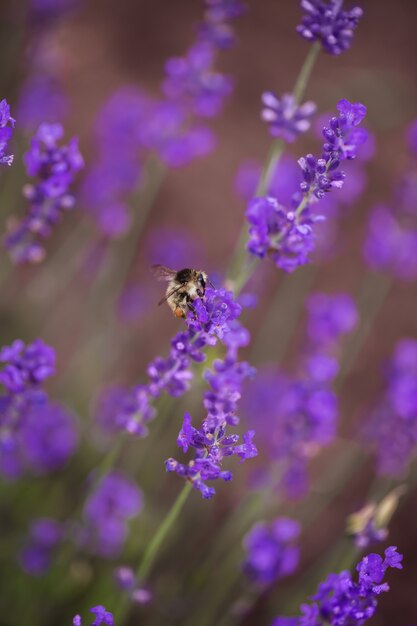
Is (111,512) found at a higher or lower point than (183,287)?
higher

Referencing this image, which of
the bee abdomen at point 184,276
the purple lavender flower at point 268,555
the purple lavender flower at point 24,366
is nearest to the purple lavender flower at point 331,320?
the purple lavender flower at point 268,555

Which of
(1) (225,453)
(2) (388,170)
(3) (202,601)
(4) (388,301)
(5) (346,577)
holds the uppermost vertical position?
(2) (388,170)

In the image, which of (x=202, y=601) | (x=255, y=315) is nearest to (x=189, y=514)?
(x=202, y=601)

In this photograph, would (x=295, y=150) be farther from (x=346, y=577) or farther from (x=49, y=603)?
(x=346, y=577)

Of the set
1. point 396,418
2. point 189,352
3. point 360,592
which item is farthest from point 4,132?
point 396,418

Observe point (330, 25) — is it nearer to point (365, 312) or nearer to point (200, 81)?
point (200, 81)

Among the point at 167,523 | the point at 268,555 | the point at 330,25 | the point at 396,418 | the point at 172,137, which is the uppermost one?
the point at 172,137

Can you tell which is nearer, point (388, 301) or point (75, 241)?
point (75, 241)

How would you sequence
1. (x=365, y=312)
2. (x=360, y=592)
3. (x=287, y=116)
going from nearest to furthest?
1. (x=360, y=592)
2. (x=287, y=116)
3. (x=365, y=312)
